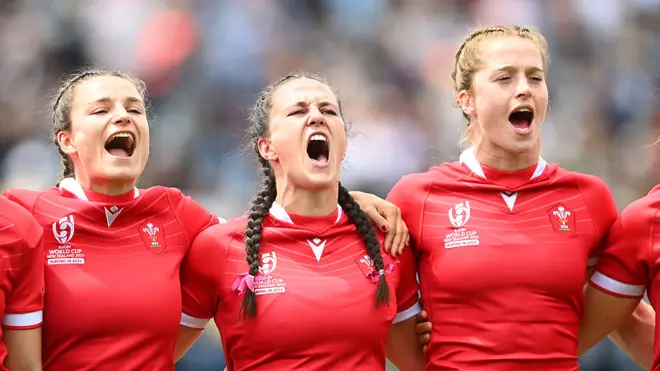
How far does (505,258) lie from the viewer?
377 cm

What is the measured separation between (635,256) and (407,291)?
81 centimetres

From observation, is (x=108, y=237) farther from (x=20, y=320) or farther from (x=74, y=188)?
(x=20, y=320)

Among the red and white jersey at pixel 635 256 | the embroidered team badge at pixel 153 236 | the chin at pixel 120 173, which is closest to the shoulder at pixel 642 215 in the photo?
the red and white jersey at pixel 635 256

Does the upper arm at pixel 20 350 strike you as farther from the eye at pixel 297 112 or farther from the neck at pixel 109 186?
the eye at pixel 297 112

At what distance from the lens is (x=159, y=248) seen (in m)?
3.85

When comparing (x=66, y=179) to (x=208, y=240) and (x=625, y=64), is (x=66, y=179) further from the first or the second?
(x=625, y=64)

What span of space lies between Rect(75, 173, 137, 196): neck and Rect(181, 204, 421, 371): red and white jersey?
12.5 inches

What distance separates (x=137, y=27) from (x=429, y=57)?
7.33 ft

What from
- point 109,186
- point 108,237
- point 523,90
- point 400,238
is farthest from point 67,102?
point 523,90

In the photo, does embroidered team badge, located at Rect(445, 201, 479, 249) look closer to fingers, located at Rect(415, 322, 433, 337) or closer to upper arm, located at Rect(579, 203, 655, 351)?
fingers, located at Rect(415, 322, 433, 337)

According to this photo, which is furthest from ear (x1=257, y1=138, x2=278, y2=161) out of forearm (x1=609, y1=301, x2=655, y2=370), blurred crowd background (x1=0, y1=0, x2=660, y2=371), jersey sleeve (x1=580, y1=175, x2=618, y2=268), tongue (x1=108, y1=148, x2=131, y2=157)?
blurred crowd background (x1=0, y1=0, x2=660, y2=371)

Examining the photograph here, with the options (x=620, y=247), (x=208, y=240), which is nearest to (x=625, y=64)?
(x=620, y=247)

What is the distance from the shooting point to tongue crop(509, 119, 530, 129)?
399 centimetres

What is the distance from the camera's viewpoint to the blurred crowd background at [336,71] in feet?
24.9
